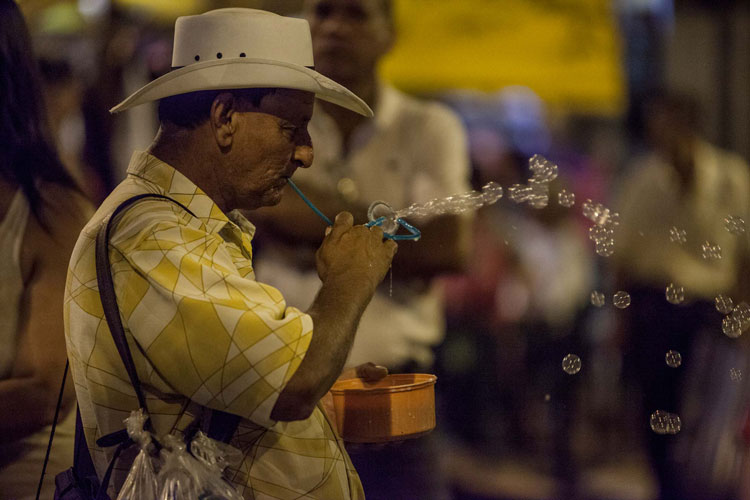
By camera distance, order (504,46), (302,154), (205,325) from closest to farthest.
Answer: (205,325)
(302,154)
(504,46)

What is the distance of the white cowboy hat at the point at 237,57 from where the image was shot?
1.97 meters

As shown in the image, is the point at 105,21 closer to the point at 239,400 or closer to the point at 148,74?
the point at 148,74

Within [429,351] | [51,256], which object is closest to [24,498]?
[51,256]

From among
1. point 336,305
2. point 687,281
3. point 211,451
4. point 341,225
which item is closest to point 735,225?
point 341,225

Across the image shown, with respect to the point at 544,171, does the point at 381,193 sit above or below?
below

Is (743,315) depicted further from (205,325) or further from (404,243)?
(205,325)

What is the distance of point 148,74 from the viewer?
12.9 feet

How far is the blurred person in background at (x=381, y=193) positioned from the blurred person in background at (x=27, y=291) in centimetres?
84

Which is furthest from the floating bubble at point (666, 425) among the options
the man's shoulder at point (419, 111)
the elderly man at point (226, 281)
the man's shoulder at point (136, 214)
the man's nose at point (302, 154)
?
the man's shoulder at point (136, 214)

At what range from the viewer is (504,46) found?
5.35 meters

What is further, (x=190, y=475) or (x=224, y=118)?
(x=224, y=118)

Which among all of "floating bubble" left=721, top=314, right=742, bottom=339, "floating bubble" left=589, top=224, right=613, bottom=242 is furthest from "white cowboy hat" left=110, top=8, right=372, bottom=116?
"floating bubble" left=721, top=314, right=742, bottom=339

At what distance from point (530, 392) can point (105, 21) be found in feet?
14.0

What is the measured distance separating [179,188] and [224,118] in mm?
189
